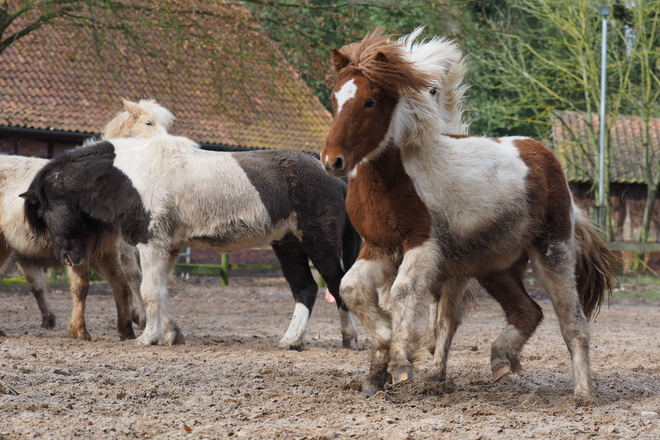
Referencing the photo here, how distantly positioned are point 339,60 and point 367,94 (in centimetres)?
35

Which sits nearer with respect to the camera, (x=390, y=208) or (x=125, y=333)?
(x=390, y=208)

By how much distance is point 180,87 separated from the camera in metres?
Answer: 23.7

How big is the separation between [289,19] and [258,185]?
8729 millimetres

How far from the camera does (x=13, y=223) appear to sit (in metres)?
8.84

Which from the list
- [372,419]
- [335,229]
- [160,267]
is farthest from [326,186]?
[372,419]

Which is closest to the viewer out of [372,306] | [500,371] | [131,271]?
[372,306]

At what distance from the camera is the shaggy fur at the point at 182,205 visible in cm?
821

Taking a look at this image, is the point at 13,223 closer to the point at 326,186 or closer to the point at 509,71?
the point at 326,186

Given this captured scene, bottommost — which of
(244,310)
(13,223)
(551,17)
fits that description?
(244,310)

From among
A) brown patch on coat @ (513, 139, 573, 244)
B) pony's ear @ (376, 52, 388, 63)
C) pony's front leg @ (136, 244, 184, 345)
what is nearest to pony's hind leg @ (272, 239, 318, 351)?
pony's front leg @ (136, 244, 184, 345)

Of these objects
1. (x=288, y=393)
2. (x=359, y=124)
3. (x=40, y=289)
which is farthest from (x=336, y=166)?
(x=40, y=289)

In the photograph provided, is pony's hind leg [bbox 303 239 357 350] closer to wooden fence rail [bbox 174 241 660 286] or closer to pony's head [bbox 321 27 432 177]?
pony's head [bbox 321 27 432 177]

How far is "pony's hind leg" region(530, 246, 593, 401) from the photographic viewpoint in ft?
18.8

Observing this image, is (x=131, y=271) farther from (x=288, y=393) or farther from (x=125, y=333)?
(x=288, y=393)
